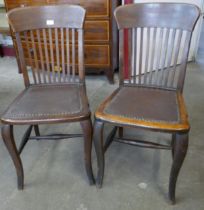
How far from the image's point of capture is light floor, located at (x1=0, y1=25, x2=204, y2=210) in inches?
52.6

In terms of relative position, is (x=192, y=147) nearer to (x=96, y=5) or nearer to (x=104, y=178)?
(x=104, y=178)

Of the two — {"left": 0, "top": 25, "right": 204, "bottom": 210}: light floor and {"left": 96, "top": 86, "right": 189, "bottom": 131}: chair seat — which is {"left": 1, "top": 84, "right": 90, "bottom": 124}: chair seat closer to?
{"left": 96, "top": 86, "right": 189, "bottom": 131}: chair seat

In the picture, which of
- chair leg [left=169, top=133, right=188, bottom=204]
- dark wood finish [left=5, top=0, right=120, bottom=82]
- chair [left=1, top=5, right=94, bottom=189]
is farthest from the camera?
dark wood finish [left=5, top=0, right=120, bottom=82]

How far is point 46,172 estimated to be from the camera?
156 centimetres

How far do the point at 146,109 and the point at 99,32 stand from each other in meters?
1.41

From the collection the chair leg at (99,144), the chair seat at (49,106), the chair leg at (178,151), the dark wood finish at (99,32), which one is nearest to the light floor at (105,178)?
the chair leg at (99,144)

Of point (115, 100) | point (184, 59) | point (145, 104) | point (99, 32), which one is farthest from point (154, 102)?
point (99, 32)

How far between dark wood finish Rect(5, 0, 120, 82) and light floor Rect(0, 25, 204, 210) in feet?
2.95

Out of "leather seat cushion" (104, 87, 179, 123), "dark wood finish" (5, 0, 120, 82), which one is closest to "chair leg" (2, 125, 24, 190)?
"leather seat cushion" (104, 87, 179, 123)

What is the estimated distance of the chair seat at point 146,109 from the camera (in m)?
1.12

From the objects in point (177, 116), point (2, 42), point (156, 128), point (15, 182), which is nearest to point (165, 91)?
point (177, 116)

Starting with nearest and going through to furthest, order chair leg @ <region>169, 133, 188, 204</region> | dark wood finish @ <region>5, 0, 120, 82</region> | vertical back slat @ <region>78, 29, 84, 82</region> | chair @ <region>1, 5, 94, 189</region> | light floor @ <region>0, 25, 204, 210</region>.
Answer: chair leg @ <region>169, 133, 188, 204</region>
chair @ <region>1, 5, 94, 189</region>
light floor @ <region>0, 25, 204, 210</region>
vertical back slat @ <region>78, 29, 84, 82</region>
dark wood finish @ <region>5, 0, 120, 82</region>

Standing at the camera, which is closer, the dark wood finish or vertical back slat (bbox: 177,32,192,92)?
vertical back slat (bbox: 177,32,192,92)

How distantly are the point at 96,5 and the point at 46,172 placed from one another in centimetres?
163
